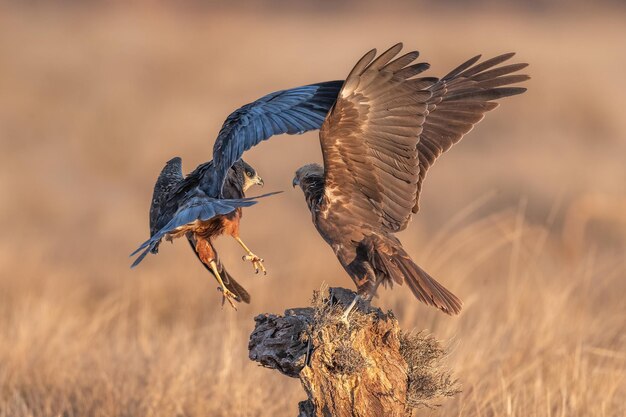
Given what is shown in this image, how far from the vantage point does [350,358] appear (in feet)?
14.8

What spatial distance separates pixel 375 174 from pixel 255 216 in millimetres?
7456

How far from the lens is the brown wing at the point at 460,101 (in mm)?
5633

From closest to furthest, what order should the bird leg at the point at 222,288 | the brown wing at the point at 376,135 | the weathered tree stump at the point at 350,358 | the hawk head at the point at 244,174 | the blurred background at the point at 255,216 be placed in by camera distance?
the weathered tree stump at the point at 350,358, the brown wing at the point at 376,135, the bird leg at the point at 222,288, the hawk head at the point at 244,174, the blurred background at the point at 255,216

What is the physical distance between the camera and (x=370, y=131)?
5039mm

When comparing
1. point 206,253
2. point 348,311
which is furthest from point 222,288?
point 348,311

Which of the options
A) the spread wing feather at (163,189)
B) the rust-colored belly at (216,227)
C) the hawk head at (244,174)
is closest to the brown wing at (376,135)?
the rust-colored belly at (216,227)

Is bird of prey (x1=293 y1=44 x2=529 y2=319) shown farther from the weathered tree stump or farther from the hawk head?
the hawk head

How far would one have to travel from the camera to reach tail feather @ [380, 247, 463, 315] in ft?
16.6

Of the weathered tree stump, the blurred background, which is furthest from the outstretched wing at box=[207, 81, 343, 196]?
the blurred background

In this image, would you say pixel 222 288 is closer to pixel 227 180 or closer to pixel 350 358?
pixel 227 180

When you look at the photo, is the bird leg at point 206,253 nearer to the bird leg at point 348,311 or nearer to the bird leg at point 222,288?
the bird leg at point 222,288

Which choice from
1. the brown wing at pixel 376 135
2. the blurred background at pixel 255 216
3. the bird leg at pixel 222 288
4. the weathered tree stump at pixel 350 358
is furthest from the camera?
the blurred background at pixel 255 216

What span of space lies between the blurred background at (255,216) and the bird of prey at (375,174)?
43.3 inches

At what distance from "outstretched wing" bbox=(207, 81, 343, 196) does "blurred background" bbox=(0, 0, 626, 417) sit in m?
1.58
